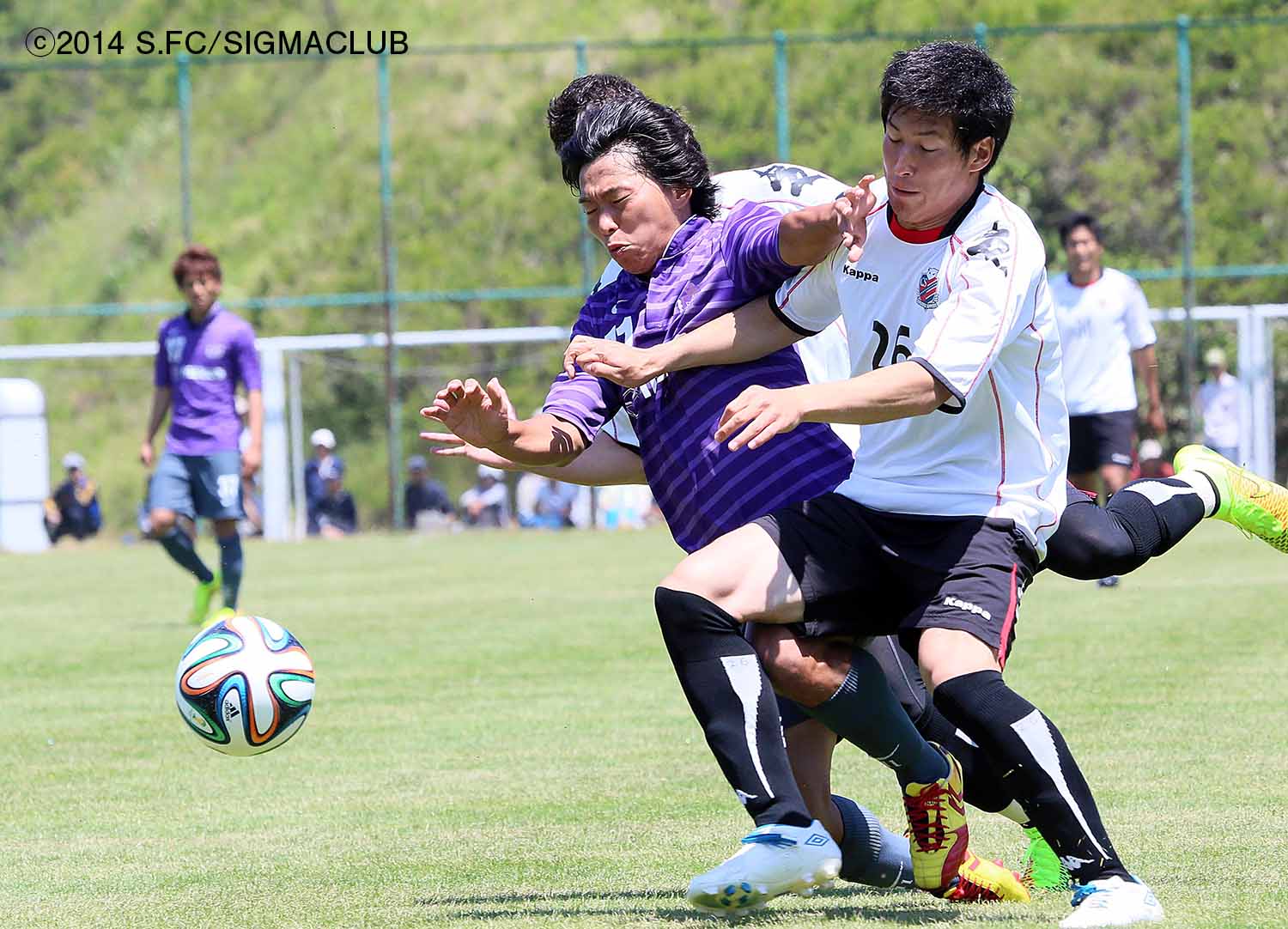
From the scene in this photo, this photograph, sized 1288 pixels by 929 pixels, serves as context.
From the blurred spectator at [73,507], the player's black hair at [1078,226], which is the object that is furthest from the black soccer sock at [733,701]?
the blurred spectator at [73,507]

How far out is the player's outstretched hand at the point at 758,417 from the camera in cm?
359

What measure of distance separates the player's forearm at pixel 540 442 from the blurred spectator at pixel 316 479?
17717 mm

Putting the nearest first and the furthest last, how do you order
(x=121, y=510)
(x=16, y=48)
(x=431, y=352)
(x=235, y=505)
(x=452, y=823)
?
(x=452, y=823), (x=235, y=505), (x=431, y=352), (x=121, y=510), (x=16, y=48)

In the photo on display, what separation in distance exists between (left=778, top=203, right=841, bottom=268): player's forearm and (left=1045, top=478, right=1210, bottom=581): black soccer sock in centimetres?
91

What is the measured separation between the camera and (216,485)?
11.2 m

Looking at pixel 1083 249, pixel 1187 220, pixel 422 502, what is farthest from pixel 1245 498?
pixel 1187 220

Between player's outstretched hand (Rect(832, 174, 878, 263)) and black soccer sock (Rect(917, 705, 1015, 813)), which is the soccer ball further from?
player's outstretched hand (Rect(832, 174, 878, 263))

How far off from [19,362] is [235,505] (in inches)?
904

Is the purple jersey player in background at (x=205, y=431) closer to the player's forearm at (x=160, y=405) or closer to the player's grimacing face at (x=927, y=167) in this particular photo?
the player's forearm at (x=160, y=405)

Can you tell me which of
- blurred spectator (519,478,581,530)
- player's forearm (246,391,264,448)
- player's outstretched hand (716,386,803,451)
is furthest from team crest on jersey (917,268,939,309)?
blurred spectator (519,478,581,530)

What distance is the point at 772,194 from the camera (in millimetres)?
5602

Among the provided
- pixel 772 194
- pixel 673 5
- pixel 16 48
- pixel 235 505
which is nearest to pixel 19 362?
pixel 673 5

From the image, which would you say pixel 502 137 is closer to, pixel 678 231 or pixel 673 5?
pixel 673 5

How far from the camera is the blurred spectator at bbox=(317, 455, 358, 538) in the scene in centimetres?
2186
